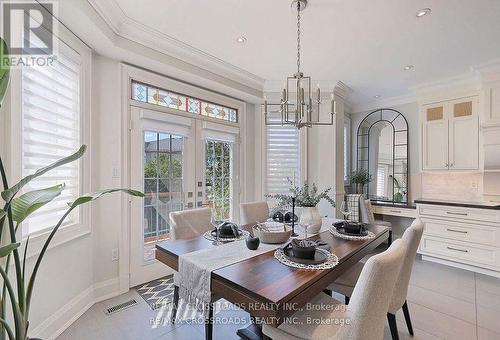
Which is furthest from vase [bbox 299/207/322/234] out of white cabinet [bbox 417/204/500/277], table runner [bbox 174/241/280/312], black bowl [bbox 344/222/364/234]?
white cabinet [bbox 417/204/500/277]

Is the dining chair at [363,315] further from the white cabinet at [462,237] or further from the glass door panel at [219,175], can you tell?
the white cabinet at [462,237]

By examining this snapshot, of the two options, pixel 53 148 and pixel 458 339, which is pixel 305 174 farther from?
pixel 53 148

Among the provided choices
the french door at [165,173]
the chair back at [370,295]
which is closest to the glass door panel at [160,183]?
the french door at [165,173]

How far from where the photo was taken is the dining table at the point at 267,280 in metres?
1.11

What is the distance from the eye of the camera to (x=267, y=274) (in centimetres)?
132

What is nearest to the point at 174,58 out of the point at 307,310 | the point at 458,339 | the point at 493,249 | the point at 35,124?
the point at 35,124

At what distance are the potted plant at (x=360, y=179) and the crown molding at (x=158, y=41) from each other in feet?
8.90

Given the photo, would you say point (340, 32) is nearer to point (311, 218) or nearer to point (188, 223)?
point (311, 218)

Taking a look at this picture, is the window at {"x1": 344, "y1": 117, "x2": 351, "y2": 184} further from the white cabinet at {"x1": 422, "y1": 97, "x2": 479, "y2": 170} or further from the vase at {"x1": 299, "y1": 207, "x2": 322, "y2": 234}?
the vase at {"x1": 299, "y1": 207, "x2": 322, "y2": 234}

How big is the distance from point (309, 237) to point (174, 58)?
8.14ft

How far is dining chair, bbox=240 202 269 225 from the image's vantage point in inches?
110

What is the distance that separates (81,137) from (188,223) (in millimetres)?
1332

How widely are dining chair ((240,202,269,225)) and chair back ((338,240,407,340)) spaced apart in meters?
1.69

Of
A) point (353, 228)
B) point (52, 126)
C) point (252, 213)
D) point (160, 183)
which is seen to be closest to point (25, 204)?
point (52, 126)
